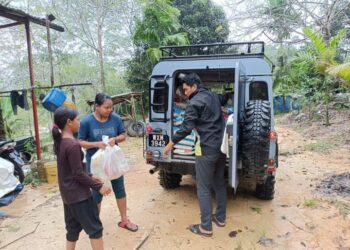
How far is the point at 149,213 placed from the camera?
4.23 m

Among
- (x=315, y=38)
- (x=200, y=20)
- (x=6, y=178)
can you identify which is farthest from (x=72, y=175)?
(x=200, y=20)

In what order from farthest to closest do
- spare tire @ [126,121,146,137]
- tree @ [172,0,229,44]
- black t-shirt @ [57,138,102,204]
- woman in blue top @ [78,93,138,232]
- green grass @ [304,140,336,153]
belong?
tree @ [172,0,229,44] < spare tire @ [126,121,146,137] < green grass @ [304,140,336,153] < woman in blue top @ [78,93,138,232] < black t-shirt @ [57,138,102,204]

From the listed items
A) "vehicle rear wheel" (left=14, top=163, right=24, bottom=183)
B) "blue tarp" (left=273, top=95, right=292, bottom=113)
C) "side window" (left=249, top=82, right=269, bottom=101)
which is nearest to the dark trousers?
"side window" (left=249, top=82, right=269, bottom=101)

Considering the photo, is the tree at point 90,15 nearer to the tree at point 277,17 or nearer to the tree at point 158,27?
the tree at point 158,27

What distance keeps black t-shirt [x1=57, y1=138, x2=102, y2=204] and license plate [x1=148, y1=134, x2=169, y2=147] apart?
1.85m

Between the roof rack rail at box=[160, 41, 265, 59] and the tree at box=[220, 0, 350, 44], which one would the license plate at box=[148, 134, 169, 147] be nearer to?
the roof rack rail at box=[160, 41, 265, 59]

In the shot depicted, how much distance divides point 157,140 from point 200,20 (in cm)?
1045

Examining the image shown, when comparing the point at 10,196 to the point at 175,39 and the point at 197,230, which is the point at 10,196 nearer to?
the point at 197,230

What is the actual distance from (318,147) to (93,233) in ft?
23.5

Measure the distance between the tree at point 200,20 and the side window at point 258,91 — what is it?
9.49 metres

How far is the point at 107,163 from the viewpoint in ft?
10.1

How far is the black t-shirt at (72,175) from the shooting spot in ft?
8.14

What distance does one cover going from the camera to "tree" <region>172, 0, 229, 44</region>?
1334 cm

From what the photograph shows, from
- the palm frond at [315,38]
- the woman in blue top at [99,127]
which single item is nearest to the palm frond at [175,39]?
the palm frond at [315,38]
